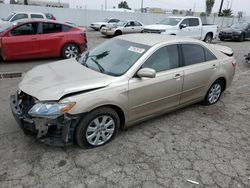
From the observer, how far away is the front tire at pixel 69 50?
794 centimetres

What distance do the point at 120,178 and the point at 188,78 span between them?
212 centimetres

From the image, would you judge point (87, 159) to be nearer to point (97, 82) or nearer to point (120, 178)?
point (120, 178)

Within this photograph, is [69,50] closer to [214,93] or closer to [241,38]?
[214,93]

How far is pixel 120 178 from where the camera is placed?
2541mm

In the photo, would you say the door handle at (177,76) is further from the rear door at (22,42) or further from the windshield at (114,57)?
the rear door at (22,42)

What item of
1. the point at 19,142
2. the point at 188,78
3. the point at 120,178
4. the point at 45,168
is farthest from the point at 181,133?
the point at 19,142

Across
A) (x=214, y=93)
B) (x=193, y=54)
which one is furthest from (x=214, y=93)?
(x=193, y=54)

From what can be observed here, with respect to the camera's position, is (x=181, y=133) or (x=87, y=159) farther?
(x=181, y=133)

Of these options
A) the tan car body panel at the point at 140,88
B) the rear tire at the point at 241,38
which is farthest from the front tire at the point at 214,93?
the rear tire at the point at 241,38

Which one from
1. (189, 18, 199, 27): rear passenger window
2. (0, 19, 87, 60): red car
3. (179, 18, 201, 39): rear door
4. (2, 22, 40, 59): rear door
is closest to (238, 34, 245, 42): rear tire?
(179, 18, 201, 39): rear door

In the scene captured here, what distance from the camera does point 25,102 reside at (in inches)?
116

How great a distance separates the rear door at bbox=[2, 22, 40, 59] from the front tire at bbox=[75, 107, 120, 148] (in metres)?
5.40

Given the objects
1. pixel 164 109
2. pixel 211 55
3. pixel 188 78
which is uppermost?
pixel 211 55

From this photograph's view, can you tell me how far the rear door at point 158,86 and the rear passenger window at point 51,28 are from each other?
546cm
